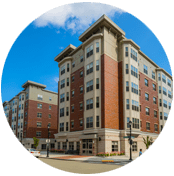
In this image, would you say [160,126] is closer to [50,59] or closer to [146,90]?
[146,90]

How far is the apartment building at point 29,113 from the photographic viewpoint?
1058 cm

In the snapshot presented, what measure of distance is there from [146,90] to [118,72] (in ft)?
5.69

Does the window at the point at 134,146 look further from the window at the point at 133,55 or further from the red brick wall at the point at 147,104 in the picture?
the window at the point at 133,55

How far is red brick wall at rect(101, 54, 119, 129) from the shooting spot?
1080 cm

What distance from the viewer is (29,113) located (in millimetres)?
10883

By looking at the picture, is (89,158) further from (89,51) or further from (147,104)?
(89,51)

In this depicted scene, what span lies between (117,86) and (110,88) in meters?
0.43

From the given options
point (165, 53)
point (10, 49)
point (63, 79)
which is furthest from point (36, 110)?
point (165, 53)

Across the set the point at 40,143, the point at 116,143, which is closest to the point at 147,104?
the point at 116,143

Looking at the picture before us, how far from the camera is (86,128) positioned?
50.2ft

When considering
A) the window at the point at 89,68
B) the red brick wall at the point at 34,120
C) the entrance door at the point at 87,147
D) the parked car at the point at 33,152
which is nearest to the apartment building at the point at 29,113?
the red brick wall at the point at 34,120

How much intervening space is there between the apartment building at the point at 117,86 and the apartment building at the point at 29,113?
812mm

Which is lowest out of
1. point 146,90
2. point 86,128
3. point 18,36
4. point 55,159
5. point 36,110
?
point 55,159

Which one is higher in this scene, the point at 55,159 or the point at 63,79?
the point at 63,79
